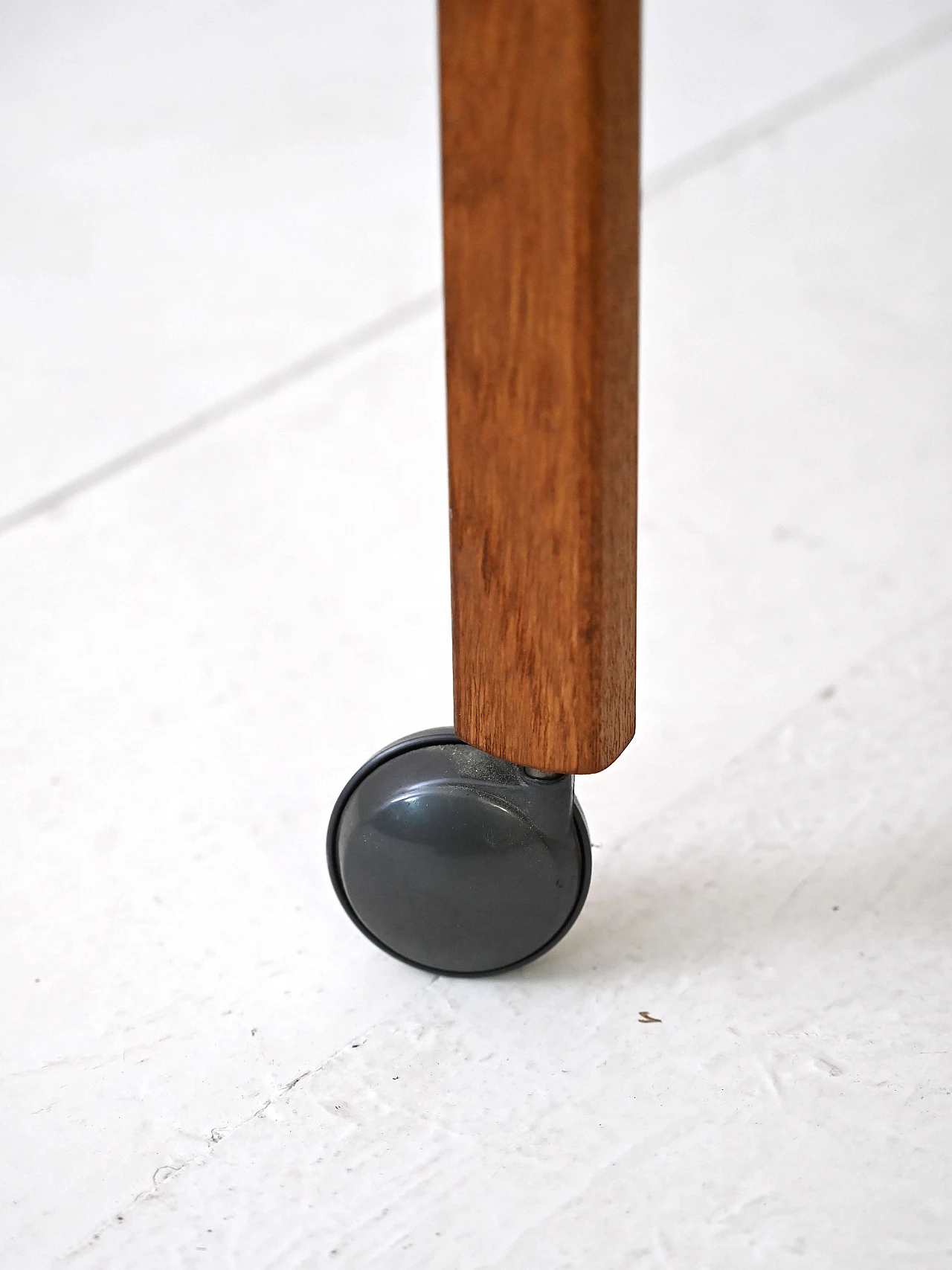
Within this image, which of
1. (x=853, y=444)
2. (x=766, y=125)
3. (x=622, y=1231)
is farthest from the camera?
(x=766, y=125)

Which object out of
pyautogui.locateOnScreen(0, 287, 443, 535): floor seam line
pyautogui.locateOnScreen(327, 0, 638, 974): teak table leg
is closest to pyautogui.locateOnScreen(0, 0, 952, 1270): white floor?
pyautogui.locateOnScreen(0, 287, 443, 535): floor seam line

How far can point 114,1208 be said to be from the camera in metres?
0.82

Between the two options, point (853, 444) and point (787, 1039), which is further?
point (853, 444)

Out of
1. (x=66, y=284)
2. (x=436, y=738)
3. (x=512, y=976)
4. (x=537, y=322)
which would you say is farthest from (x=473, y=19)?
(x=66, y=284)

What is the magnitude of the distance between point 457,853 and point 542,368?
1.00 feet

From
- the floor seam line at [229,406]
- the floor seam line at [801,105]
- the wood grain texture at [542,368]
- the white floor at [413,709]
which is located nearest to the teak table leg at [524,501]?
the wood grain texture at [542,368]

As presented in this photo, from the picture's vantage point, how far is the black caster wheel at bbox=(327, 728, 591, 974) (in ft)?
2.82

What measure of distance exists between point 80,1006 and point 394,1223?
10.8 inches

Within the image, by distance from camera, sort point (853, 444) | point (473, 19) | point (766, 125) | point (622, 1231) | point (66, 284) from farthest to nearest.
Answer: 1. point (766, 125)
2. point (66, 284)
3. point (853, 444)
4. point (622, 1231)
5. point (473, 19)

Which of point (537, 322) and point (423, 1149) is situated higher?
point (537, 322)

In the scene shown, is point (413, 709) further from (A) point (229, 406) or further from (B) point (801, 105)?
(B) point (801, 105)

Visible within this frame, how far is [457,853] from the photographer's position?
2.82 ft

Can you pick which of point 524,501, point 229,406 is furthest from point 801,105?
point 524,501

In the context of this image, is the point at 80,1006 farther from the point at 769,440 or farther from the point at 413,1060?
the point at 769,440
